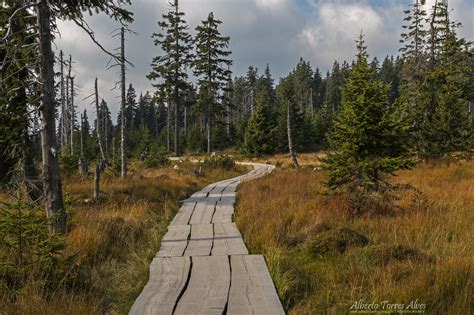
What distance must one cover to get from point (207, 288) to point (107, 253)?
8.24ft

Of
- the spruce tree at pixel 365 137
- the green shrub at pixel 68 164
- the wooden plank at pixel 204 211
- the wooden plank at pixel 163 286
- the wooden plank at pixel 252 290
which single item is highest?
the spruce tree at pixel 365 137

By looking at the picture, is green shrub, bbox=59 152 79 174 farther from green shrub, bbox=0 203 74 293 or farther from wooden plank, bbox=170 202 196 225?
green shrub, bbox=0 203 74 293

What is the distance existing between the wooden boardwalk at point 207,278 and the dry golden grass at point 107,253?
0.92ft

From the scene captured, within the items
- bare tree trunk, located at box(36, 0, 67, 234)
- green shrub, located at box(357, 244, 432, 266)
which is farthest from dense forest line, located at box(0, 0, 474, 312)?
green shrub, located at box(357, 244, 432, 266)

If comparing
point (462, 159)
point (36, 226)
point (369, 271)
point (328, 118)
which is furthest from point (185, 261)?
point (328, 118)

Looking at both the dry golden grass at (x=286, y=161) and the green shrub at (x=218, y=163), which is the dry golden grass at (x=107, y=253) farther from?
the dry golden grass at (x=286, y=161)

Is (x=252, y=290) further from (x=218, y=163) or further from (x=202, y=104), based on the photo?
(x=202, y=104)

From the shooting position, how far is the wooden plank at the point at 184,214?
26.2ft

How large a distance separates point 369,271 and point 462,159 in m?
19.1

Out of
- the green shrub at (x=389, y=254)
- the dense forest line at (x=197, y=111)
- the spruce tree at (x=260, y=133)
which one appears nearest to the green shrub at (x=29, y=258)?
the dense forest line at (x=197, y=111)

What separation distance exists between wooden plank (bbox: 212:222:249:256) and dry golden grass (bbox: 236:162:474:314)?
22cm

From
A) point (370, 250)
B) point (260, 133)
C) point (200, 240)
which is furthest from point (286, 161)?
point (370, 250)

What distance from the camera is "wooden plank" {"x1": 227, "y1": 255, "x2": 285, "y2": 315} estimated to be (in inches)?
134

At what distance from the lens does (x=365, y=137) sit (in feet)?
26.2
